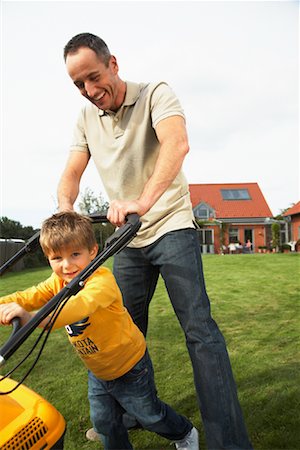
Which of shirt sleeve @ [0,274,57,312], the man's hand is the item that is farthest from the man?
shirt sleeve @ [0,274,57,312]

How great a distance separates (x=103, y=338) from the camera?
2301mm

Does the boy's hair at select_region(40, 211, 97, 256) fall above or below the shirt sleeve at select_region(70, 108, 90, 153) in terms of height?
below

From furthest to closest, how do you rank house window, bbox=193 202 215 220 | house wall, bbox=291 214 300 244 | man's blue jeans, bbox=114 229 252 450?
house window, bbox=193 202 215 220, house wall, bbox=291 214 300 244, man's blue jeans, bbox=114 229 252 450

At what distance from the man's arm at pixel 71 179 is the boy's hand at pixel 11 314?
1.02 meters

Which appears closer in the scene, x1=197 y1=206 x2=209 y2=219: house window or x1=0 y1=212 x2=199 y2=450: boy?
x1=0 y1=212 x2=199 y2=450: boy

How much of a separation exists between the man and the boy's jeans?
20 centimetres

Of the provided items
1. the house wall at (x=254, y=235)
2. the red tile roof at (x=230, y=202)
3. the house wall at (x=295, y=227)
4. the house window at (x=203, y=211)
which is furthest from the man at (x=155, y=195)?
the red tile roof at (x=230, y=202)

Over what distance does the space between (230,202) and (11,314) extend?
99.3 ft

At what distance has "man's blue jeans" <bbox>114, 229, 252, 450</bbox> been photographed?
2447 millimetres

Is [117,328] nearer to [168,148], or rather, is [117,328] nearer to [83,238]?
[83,238]

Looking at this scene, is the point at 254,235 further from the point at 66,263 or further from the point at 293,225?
the point at 66,263

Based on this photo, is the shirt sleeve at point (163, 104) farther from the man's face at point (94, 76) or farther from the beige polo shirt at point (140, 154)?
the man's face at point (94, 76)

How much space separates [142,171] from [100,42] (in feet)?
2.03

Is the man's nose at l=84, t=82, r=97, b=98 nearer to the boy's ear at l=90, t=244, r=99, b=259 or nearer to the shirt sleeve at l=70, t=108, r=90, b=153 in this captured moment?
the shirt sleeve at l=70, t=108, r=90, b=153
